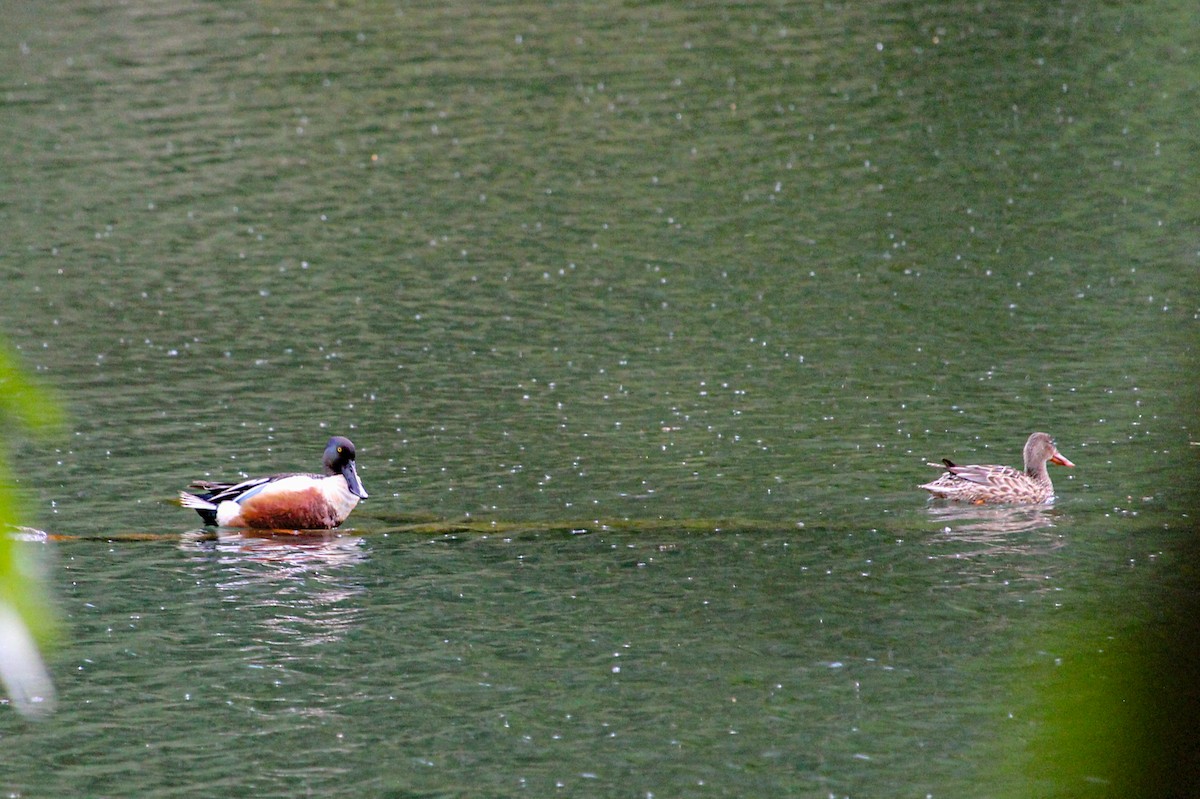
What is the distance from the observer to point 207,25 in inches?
1421

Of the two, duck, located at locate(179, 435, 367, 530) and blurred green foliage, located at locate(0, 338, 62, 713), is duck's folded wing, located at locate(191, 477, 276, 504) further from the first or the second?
blurred green foliage, located at locate(0, 338, 62, 713)

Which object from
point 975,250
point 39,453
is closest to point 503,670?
point 39,453

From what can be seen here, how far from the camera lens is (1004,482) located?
12.5 metres

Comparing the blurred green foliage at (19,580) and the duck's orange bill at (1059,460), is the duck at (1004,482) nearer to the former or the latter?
the duck's orange bill at (1059,460)

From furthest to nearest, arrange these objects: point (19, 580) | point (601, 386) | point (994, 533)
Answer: point (601, 386), point (994, 533), point (19, 580)

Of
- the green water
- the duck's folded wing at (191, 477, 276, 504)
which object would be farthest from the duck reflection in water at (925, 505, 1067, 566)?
the duck's folded wing at (191, 477, 276, 504)

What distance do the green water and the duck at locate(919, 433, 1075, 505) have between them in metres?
0.17

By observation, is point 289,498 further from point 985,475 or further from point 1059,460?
point 1059,460

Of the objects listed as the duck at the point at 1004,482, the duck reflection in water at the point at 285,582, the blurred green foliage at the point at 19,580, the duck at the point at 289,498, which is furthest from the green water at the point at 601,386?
the blurred green foliage at the point at 19,580

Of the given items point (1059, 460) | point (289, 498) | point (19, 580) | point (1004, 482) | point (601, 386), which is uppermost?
point (601, 386)

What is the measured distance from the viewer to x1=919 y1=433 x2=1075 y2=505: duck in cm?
1252

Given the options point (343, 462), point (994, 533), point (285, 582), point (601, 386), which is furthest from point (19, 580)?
point (601, 386)

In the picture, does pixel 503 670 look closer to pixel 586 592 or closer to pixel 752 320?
pixel 586 592

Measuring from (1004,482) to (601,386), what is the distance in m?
4.80
